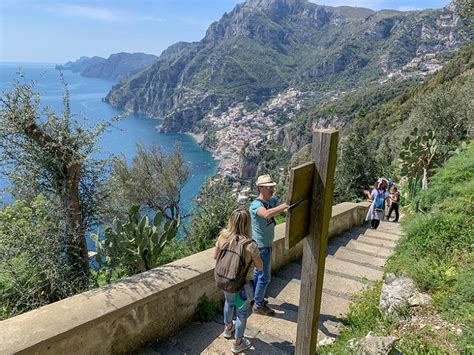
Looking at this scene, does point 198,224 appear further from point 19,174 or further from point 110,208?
point 19,174

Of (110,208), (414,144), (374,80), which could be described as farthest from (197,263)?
(374,80)

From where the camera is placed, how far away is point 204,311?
12.5 feet

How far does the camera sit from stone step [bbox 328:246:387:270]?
6.04 meters

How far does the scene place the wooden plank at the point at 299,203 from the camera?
2059 mm

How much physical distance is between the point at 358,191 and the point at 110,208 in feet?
51.1

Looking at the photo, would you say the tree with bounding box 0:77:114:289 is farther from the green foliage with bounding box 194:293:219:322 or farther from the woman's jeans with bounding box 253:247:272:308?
the woman's jeans with bounding box 253:247:272:308

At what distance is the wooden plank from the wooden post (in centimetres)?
4

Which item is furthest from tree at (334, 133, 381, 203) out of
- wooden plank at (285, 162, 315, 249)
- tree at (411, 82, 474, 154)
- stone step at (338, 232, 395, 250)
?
wooden plank at (285, 162, 315, 249)

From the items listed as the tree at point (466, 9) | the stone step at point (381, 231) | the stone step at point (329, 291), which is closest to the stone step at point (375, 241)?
the stone step at point (381, 231)

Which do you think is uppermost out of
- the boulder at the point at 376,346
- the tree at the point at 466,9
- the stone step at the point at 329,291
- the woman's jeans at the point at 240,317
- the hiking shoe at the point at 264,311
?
the tree at the point at 466,9

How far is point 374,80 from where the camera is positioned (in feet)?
552

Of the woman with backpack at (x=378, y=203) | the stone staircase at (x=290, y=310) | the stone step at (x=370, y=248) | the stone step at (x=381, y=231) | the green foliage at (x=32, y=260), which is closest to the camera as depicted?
the stone staircase at (x=290, y=310)

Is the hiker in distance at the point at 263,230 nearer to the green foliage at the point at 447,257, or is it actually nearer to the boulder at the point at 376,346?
the boulder at the point at 376,346

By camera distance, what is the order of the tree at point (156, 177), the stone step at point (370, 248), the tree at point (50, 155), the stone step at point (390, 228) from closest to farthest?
the tree at point (50, 155), the stone step at point (370, 248), the stone step at point (390, 228), the tree at point (156, 177)
